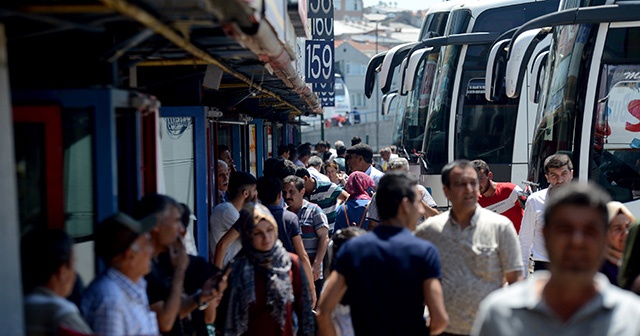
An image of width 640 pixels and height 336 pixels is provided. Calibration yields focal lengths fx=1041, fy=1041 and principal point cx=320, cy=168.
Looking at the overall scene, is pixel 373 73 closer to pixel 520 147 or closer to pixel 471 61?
pixel 471 61

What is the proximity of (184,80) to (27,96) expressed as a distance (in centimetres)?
353

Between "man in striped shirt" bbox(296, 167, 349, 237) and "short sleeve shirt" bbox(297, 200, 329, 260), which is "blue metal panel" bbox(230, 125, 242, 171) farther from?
"short sleeve shirt" bbox(297, 200, 329, 260)

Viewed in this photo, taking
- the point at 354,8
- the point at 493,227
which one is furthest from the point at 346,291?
the point at 354,8

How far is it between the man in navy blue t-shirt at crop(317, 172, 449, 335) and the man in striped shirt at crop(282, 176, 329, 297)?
3.37m

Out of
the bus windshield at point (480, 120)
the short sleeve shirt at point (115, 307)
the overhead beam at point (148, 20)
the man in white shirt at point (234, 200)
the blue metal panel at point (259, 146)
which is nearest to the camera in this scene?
Result: the overhead beam at point (148, 20)

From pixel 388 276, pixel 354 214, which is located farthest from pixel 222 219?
pixel 388 276

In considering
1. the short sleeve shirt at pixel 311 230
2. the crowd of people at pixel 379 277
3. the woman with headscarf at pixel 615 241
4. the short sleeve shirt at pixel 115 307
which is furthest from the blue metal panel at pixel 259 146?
the short sleeve shirt at pixel 115 307

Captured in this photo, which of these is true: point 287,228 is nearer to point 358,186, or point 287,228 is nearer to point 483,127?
point 358,186

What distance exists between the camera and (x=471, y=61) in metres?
17.1

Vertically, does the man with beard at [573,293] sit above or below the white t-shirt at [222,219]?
above

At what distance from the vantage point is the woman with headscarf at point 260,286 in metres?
A: 5.96

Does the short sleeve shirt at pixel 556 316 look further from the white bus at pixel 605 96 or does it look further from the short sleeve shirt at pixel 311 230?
the white bus at pixel 605 96

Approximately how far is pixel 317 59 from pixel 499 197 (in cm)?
1062

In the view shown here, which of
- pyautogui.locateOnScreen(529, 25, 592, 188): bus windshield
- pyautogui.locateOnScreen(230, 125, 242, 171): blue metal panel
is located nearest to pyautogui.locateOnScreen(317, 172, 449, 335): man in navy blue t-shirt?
pyautogui.locateOnScreen(529, 25, 592, 188): bus windshield
